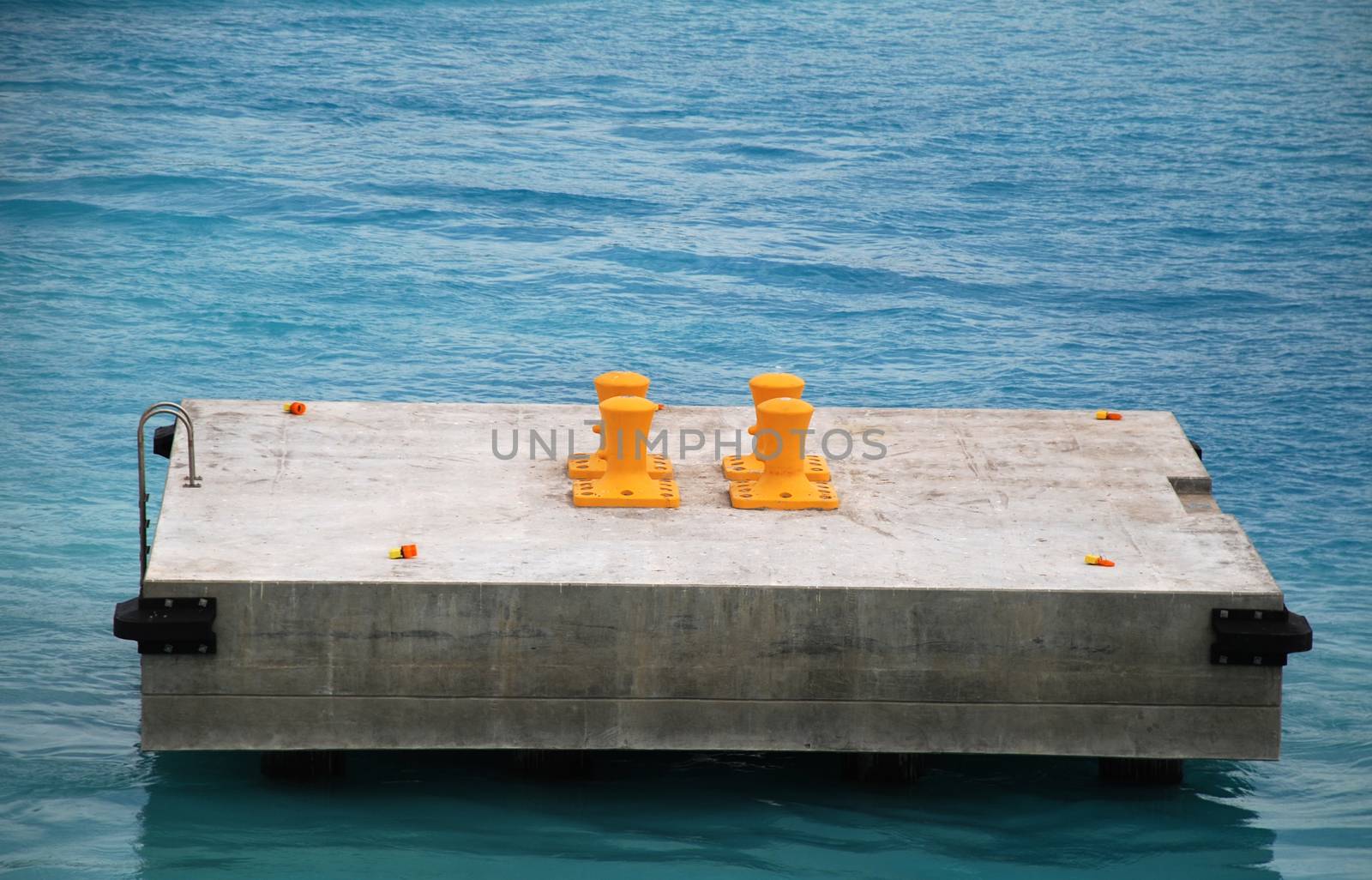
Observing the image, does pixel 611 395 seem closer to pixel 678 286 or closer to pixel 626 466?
pixel 626 466

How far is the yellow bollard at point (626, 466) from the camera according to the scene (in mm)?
9016

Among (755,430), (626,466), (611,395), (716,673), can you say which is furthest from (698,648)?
(611,395)

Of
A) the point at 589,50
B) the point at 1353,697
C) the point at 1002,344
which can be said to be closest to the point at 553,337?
the point at 1002,344

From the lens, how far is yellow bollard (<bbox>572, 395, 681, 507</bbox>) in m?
9.02

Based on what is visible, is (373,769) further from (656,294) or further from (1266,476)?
(656,294)

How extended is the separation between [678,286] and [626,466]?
13.3 metres

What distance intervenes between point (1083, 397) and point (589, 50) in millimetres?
22241

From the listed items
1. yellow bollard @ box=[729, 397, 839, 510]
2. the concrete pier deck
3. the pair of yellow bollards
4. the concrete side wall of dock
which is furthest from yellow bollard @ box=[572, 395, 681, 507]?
the concrete side wall of dock

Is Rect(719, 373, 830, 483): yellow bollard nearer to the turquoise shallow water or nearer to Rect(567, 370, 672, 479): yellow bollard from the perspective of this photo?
Rect(567, 370, 672, 479): yellow bollard

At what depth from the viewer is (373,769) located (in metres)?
8.89

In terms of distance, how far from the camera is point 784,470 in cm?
915

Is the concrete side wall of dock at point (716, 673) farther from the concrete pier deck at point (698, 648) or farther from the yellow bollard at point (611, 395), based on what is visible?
the yellow bollard at point (611, 395)

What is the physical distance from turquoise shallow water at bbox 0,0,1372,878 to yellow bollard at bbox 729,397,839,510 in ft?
4.95

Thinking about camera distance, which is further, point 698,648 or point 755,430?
point 755,430
